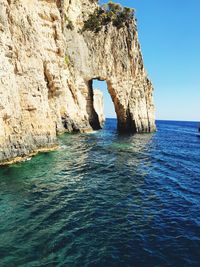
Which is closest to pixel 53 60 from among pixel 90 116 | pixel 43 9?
pixel 43 9

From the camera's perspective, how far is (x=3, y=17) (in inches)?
789

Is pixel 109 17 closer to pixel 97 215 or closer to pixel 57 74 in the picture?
pixel 57 74

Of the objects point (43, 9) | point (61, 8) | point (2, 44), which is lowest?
point (2, 44)

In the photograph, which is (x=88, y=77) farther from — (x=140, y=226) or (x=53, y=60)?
(x=140, y=226)

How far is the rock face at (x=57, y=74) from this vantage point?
20469 millimetres

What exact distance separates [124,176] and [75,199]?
6159mm

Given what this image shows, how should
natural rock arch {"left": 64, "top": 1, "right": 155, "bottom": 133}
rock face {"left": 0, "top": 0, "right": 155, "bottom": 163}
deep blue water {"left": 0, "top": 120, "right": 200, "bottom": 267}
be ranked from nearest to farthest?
deep blue water {"left": 0, "top": 120, "right": 200, "bottom": 267} → rock face {"left": 0, "top": 0, "right": 155, "bottom": 163} → natural rock arch {"left": 64, "top": 1, "right": 155, "bottom": 133}

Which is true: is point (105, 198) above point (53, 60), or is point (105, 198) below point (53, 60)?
below

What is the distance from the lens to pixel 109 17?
51625 millimetres

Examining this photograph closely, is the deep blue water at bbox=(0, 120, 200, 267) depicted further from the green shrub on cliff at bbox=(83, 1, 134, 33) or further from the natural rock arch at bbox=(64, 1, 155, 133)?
the green shrub on cliff at bbox=(83, 1, 134, 33)

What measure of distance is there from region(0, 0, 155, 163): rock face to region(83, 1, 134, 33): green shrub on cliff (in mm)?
1146

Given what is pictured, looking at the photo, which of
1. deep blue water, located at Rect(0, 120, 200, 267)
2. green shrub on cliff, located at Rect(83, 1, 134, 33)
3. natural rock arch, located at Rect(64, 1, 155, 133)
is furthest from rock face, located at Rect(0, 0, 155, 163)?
deep blue water, located at Rect(0, 120, 200, 267)

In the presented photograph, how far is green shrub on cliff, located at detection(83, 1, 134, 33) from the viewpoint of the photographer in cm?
5069

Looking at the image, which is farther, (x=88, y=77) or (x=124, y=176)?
(x=88, y=77)
